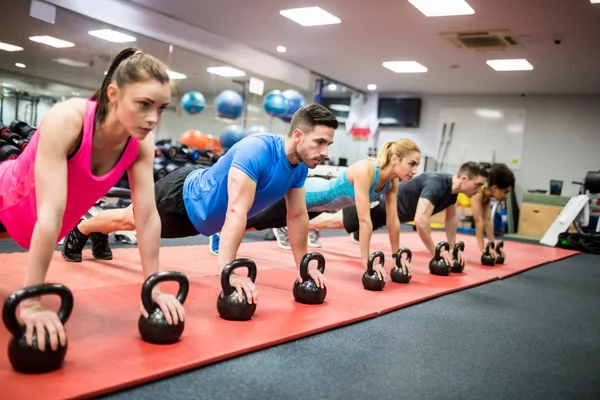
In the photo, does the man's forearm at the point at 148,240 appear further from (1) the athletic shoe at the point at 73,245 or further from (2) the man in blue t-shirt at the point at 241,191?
(1) the athletic shoe at the point at 73,245

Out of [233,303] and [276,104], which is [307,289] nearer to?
[233,303]

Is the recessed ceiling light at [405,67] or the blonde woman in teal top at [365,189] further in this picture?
the recessed ceiling light at [405,67]

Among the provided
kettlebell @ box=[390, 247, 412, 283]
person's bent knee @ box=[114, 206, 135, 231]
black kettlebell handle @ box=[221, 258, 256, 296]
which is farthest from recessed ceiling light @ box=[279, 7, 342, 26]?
black kettlebell handle @ box=[221, 258, 256, 296]

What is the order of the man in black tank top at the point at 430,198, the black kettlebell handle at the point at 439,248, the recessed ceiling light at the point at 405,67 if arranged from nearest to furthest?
the black kettlebell handle at the point at 439,248 < the man in black tank top at the point at 430,198 < the recessed ceiling light at the point at 405,67

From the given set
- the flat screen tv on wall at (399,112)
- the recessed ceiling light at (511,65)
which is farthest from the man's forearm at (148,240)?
the flat screen tv on wall at (399,112)

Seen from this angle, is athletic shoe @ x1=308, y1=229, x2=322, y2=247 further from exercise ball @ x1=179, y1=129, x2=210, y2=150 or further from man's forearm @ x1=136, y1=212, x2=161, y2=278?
exercise ball @ x1=179, y1=129, x2=210, y2=150

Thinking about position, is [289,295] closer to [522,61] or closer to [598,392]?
[598,392]

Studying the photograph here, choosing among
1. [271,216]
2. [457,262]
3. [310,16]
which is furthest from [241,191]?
[310,16]

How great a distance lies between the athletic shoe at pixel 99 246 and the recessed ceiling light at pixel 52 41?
11.9 ft

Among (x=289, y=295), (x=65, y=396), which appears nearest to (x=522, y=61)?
(x=289, y=295)

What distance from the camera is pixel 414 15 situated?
5457mm

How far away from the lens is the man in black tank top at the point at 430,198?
11.1 ft

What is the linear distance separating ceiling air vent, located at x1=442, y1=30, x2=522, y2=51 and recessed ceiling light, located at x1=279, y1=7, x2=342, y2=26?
140 centimetres

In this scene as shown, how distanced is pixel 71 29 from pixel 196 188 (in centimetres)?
429
